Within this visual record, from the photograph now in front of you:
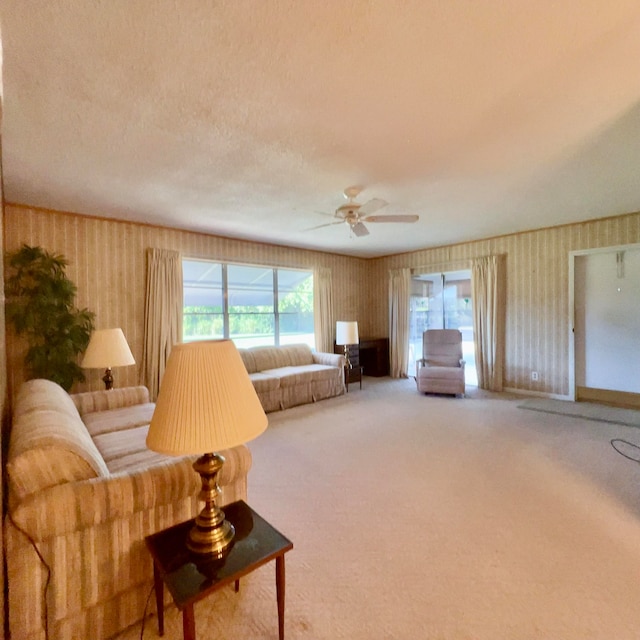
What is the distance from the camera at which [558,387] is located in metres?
4.93

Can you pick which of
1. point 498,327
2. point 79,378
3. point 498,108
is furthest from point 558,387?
point 79,378

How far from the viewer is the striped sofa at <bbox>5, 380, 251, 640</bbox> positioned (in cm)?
117

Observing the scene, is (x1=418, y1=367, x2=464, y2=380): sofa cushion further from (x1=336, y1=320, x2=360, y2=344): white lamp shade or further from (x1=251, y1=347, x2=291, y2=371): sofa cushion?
(x1=251, y1=347, x2=291, y2=371): sofa cushion

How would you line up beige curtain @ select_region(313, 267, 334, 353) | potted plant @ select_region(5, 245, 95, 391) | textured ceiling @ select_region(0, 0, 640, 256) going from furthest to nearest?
beige curtain @ select_region(313, 267, 334, 353) < potted plant @ select_region(5, 245, 95, 391) < textured ceiling @ select_region(0, 0, 640, 256)

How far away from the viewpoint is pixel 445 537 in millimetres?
1996

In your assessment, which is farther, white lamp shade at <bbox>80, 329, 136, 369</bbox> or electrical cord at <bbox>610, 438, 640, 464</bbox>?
white lamp shade at <bbox>80, 329, 136, 369</bbox>

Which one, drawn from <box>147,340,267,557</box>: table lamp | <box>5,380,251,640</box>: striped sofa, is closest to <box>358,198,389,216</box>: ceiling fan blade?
<box>147,340,267,557</box>: table lamp

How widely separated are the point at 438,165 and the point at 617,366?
13.2 feet

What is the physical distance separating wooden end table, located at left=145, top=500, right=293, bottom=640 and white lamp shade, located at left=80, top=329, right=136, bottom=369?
2.33m

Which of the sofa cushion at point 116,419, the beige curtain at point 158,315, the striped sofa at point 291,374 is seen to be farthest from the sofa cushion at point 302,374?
the sofa cushion at point 116,419

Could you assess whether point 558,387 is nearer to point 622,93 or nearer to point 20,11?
point 622,93

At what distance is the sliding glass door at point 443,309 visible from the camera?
6047 millimetres

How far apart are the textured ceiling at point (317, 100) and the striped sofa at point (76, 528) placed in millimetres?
1724

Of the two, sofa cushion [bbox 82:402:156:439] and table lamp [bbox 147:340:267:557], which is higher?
table lamp [bbox 147:340:267:557]
